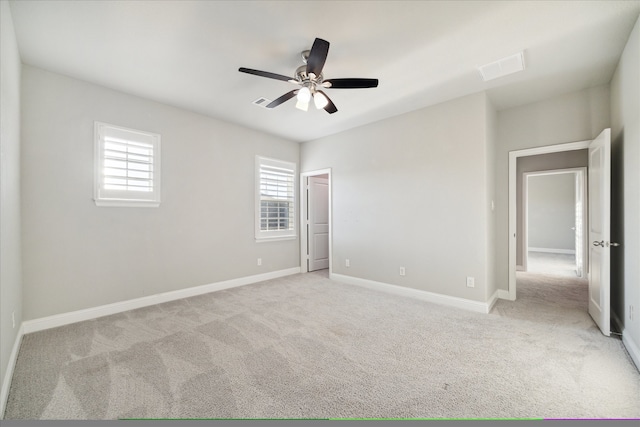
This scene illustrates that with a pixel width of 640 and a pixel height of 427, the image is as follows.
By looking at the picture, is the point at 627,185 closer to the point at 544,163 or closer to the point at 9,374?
the point at 544,163

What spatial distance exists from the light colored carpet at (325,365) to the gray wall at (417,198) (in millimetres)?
633

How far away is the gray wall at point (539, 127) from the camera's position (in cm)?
312

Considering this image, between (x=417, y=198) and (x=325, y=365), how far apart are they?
2.63m

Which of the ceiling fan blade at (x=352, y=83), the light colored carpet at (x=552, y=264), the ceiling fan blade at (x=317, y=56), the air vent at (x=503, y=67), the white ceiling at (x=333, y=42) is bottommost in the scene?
the light colored carpet at (x=552, y=264)

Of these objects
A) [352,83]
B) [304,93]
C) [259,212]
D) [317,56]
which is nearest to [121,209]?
[259,212]

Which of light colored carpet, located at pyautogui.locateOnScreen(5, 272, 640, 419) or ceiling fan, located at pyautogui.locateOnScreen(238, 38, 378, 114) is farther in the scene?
ceiling fan, located at pyautogui.locateOnScreen(238, 38, 378, 114)

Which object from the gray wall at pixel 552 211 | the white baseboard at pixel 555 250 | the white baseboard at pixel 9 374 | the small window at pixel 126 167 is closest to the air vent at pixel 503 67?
the small window at pixel 126 167

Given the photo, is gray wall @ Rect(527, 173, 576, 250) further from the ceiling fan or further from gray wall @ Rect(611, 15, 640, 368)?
the ceiling fan

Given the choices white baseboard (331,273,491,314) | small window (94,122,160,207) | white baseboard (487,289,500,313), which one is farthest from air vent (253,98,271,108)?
white baseboard (487,289,500,313)

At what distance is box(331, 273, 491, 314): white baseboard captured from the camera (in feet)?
10.7

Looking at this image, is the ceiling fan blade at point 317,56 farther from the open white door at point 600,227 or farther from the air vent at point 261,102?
the open white door at point 600,227

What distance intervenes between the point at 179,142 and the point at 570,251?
1059 centimetres

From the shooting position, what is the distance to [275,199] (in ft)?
16.6

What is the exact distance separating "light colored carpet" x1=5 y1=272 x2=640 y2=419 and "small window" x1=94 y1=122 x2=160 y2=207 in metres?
1.41
